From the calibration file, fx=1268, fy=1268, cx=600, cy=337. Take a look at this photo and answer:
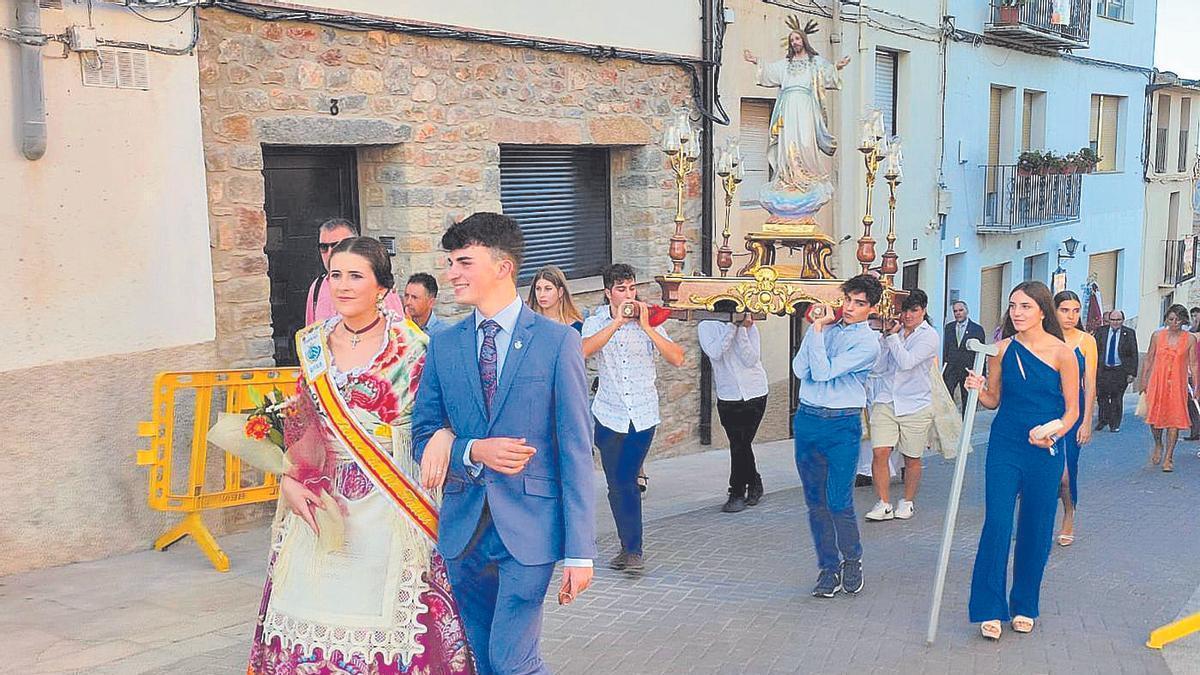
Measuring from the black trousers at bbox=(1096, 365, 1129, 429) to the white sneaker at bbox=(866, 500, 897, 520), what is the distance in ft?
24.5

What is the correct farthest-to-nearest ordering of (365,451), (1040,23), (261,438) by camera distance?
(1040,23) → (261,438) → (365,451)

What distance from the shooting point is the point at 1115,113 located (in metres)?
25.5

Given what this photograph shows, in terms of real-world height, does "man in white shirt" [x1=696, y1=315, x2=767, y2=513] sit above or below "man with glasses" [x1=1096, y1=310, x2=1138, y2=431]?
above

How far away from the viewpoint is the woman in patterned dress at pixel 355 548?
418cm

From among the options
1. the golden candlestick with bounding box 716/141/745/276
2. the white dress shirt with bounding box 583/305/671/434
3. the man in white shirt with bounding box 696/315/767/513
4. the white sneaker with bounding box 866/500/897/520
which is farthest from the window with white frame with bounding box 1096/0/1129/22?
the white dress shirt with bounding box 583/305/671/434

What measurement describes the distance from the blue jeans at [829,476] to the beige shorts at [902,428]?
2261 mm

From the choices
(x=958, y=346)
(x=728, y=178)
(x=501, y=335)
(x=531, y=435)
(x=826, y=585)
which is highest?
(x=728, y=178)

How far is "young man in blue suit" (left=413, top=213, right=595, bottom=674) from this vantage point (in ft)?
13.2

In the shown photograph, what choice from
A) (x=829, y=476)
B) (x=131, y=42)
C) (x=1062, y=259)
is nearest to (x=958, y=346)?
(x=1062, y=259)

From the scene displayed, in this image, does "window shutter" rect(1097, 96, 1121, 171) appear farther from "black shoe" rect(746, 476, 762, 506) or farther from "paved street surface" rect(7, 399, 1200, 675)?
"black shoe" rect(746, 476, 762, 506)

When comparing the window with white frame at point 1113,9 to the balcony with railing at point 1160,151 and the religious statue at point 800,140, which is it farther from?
the religious statue at point 800,140

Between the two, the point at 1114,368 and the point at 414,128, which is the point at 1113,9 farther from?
the point at 414,128

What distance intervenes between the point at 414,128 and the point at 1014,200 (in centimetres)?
1380

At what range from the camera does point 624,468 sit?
700 cm
